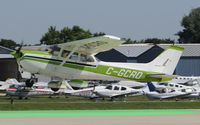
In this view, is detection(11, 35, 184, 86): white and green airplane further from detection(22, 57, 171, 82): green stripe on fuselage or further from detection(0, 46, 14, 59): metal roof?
detection(0, 46, 14, 59): metal roof

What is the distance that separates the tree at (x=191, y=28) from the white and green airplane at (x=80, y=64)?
301 feet

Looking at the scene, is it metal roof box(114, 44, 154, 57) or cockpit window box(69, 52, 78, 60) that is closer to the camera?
cockpit window box(69, 52, 78, 60)

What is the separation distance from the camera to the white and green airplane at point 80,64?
27.6 m

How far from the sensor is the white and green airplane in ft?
90.5

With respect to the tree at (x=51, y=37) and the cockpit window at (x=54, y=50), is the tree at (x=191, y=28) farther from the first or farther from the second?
the cockpit window at (x=54, y=50)

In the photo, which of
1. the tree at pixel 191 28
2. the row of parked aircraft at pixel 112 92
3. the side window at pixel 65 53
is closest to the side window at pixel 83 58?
the side window at pixel 65 53

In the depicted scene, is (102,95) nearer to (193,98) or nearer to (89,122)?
(193,98)

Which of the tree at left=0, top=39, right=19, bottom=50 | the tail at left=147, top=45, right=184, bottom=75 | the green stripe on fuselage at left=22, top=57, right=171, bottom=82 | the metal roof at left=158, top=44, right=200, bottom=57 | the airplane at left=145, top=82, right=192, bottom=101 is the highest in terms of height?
the tree at left=0, top=39, right=19, bottom=50

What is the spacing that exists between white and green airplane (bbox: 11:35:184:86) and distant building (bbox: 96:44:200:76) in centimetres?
4747

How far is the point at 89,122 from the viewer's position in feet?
55.5

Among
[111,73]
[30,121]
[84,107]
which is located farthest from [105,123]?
[111,73]

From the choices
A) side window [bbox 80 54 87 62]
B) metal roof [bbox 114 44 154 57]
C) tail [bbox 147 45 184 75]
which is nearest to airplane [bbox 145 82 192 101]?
tail [bbox 147 45 184 75]

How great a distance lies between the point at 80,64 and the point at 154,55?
169ft

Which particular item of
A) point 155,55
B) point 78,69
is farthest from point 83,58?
point 155,55
